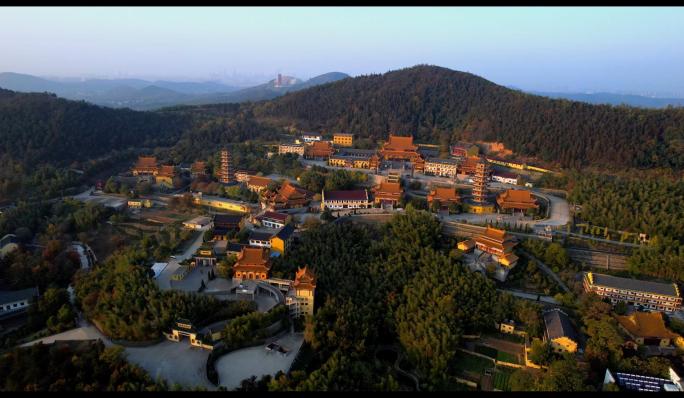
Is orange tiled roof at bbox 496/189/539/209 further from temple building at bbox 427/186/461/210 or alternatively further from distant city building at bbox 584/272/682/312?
distant city building at bbox 584/272/682/312

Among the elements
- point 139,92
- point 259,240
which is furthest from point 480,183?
point 139,92

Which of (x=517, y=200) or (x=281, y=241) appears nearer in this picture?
(x=281, y=241)

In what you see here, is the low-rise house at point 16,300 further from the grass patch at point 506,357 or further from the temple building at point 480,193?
the temple building at point 480,193

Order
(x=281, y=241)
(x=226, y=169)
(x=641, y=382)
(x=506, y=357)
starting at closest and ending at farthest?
(x=641, y=382)
(x=506, y=357)
(x=281, y=241)
(x=226, y=169)

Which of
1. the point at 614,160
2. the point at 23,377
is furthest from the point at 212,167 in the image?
the point at 614,160

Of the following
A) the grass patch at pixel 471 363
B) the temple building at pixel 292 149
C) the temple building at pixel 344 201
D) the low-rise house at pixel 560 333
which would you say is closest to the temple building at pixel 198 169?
the temple building at pixel 292 149

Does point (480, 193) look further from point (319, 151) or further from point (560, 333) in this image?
point (319, 151)
